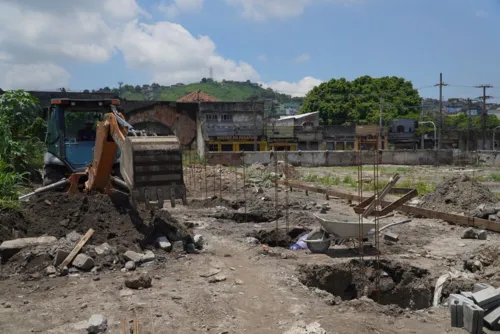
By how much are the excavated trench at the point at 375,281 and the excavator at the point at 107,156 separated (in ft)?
8.37

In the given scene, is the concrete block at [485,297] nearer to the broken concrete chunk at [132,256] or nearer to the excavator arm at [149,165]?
the excavator arm at [149,165]

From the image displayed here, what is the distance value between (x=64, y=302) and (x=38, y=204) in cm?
364

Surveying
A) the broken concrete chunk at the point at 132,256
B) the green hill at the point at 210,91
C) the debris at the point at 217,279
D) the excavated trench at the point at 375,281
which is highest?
the green hill at the point at 210,91

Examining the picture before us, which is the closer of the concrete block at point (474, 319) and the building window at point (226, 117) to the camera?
the concrete block at point (474, 319)

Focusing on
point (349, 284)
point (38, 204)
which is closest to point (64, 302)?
point (38, 204)

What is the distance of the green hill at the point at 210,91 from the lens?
112 metres

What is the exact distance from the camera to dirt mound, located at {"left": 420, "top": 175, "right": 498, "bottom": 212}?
40.8 ft

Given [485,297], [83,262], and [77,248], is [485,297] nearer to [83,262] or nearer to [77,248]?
[83,262]

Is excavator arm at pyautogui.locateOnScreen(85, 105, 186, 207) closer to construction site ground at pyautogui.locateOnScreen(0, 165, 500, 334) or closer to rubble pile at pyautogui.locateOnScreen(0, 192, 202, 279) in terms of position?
rubble pile at pyautogui.locateOnScreen(0, 192, 202, 279)

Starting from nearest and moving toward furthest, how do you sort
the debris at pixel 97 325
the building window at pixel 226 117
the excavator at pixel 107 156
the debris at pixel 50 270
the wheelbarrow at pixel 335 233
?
the debris at pixel 97 325, the debris at pixel 50 270, the excavator at pixel 107 156, the wheelbarrow at pixel 335 233, the building window at pixel 226 117

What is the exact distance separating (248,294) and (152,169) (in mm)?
2351

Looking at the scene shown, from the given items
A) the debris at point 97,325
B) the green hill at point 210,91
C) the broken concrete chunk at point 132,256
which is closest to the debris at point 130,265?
the broken concrete chunk at point 132,256

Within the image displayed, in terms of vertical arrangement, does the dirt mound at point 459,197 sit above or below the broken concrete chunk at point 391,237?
above

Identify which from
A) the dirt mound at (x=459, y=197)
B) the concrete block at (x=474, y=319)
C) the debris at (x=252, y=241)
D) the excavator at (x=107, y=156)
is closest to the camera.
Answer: the concrete block at (x=474, y=319)
